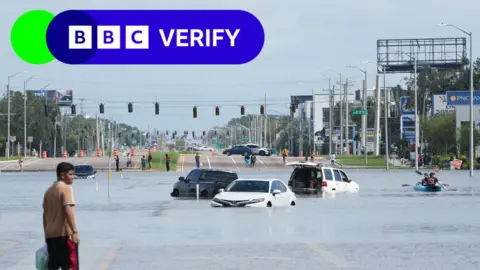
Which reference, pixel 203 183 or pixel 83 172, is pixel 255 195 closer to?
pixel 203 183

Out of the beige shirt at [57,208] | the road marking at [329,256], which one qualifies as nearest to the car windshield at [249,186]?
the road marking at [329,256]

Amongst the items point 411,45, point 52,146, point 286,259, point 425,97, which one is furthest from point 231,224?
point 52,146

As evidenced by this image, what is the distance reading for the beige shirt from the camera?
13.7m

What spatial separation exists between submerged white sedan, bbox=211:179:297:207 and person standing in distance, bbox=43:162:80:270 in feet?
74.7

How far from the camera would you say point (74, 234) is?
45.3 ft

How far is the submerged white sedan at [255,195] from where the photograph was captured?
36656 millimetres

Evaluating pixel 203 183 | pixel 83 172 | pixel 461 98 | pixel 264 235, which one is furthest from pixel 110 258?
pixel 461 98

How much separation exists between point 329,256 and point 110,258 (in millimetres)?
3881

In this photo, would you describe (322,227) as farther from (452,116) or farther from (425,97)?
(425,97)

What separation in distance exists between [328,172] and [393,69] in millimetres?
88226

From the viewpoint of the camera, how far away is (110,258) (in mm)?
19719

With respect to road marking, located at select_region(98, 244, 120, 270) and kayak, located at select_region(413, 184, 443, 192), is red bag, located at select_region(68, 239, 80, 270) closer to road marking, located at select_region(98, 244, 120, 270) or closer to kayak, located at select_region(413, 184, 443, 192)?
road marking, located at select_region(98, 244, 120, 270)

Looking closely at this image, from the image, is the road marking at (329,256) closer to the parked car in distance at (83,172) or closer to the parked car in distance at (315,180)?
the parked car in distance at (315,180)

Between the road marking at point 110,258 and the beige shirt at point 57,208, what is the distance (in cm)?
426
